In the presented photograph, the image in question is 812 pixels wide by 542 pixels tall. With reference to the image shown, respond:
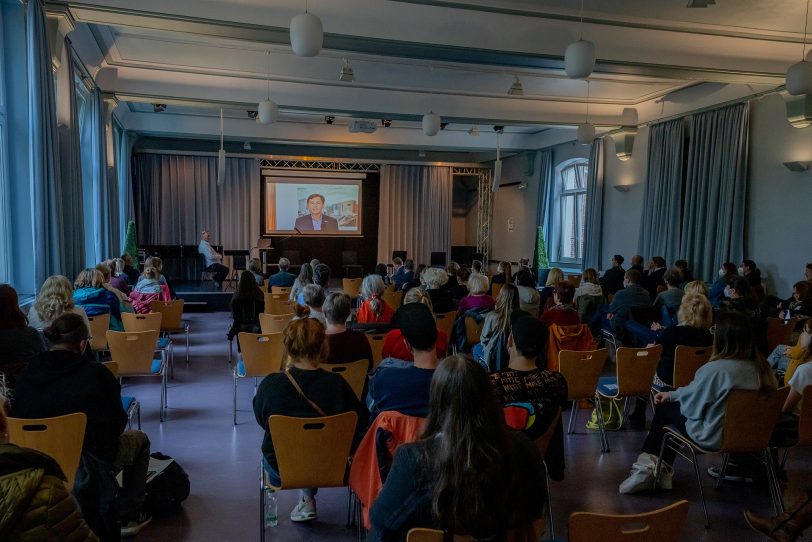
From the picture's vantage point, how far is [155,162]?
14.5m

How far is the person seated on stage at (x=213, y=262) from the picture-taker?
12820 mm

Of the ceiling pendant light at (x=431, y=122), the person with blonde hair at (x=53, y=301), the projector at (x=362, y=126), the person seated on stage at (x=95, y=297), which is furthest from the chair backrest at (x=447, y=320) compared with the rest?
the projector at (x=362, y=126)

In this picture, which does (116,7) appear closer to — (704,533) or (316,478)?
(316,478)

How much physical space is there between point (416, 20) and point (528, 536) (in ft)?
19.8

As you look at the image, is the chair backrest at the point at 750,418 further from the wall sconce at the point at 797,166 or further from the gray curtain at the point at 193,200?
the gray curtain at the point at 193,200

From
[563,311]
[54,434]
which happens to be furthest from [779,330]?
[54,434]

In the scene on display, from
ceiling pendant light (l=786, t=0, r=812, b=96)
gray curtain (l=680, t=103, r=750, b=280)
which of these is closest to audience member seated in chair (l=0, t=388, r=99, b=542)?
ceiling pendant light (l=786, t=0, r=812, b=96)

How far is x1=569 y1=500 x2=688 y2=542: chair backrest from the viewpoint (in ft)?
5.24

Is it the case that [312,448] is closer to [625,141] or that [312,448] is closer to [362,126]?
[625,141]

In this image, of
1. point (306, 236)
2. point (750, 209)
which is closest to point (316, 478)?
point (750, 209)

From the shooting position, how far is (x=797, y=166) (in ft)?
26.0

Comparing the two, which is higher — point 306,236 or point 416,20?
point 416,20

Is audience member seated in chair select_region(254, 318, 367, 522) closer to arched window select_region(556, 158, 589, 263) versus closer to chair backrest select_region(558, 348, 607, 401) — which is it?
chair backrest select_region(558, 348, 607, 401)

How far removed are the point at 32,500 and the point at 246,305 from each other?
546cm
